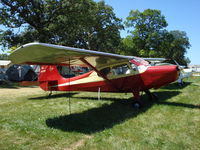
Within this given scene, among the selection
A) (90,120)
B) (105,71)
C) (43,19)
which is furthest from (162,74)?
(43,19)

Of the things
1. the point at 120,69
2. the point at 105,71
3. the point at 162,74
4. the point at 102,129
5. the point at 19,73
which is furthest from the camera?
the point at 19,73

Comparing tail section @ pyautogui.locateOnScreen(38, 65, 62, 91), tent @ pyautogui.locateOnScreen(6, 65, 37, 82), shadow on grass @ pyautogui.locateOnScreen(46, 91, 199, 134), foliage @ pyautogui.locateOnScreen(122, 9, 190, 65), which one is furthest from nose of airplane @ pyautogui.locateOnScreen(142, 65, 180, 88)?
foliage @ pyautogui.locateOnScreen(122, 9, 190, 65)

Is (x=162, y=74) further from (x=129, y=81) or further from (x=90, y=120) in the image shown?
(x=90, y=120)

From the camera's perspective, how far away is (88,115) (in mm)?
5902

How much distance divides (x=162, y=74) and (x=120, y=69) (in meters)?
1.83

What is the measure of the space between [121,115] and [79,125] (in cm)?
167

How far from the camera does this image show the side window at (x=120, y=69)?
7.54 meters

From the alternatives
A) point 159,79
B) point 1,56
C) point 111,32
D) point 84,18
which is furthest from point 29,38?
point 1,56

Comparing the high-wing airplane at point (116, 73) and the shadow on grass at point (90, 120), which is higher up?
the high-wing airplane at point (116, 73)

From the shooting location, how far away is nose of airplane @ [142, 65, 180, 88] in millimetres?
6410

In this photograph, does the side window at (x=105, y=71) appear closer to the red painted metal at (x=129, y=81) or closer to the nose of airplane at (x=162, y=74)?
the red painted metal at (x=129, y=81)

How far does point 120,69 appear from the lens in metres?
7.68

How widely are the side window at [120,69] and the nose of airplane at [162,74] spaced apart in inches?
37.1

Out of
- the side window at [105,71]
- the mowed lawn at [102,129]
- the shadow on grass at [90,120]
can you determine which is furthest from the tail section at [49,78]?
the shadow on grass at [90,120]
